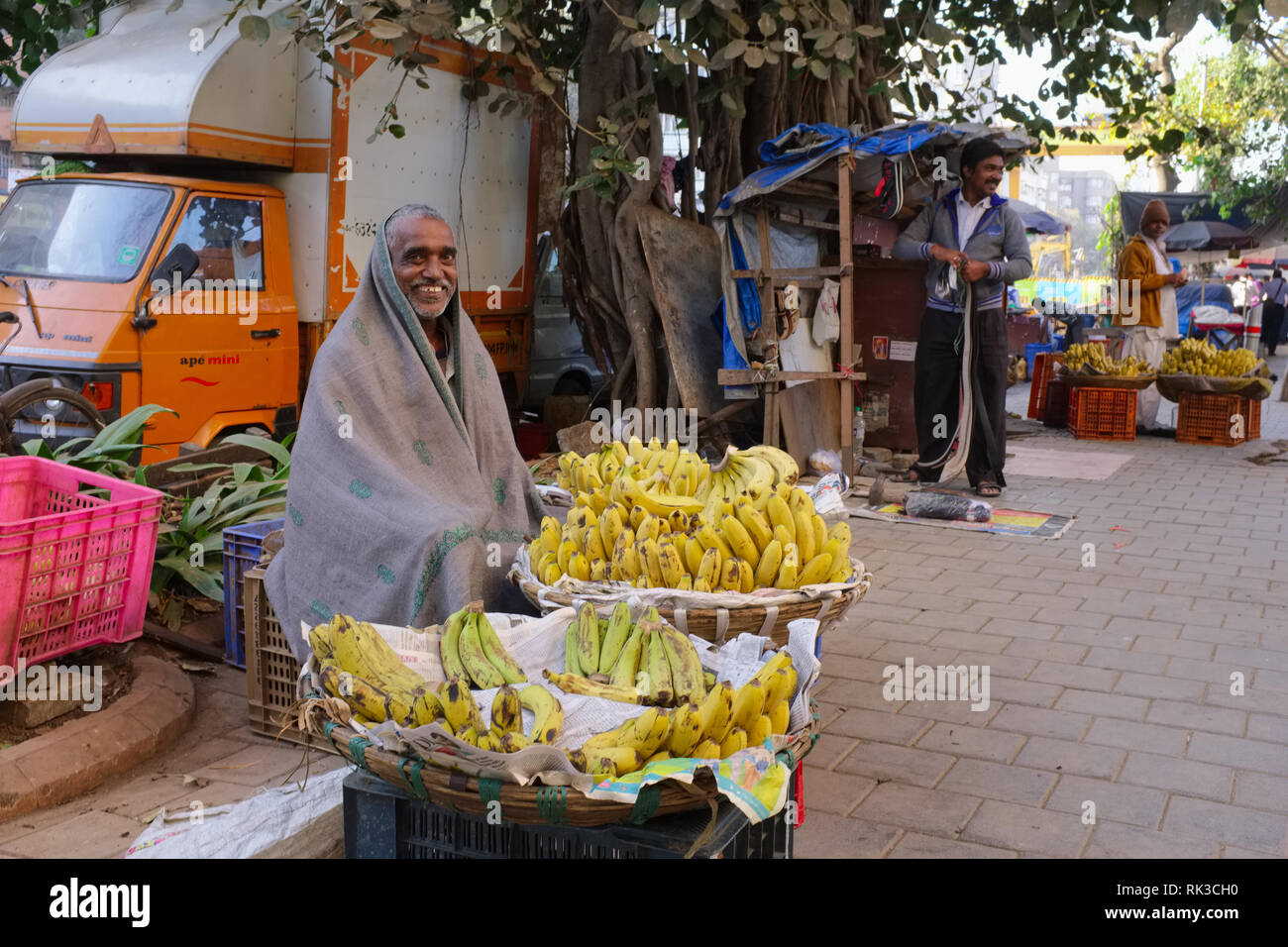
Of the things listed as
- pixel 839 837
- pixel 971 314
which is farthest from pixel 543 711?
pixel 971 314

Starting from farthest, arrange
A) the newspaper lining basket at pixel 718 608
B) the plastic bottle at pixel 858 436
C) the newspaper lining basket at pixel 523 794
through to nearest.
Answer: the plastic bottle at pixel 858 436 → the newspaper lining basket at pixel 718 608 → the newspaper lining basket at pixel 523 794

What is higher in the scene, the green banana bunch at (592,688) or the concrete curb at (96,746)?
the green banana bunch at (592,688)

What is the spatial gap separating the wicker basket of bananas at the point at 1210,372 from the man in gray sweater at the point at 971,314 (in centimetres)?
A: 396

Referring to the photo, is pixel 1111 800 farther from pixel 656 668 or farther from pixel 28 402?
pixel 28 402

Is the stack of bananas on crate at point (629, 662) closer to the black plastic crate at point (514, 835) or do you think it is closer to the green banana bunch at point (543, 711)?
the green banana bunch at point (543, 711)

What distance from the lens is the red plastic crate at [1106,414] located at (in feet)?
38.7

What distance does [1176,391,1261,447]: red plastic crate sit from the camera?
1146 centimetres

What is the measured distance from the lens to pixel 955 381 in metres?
8.55

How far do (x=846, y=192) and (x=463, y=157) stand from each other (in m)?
2.94

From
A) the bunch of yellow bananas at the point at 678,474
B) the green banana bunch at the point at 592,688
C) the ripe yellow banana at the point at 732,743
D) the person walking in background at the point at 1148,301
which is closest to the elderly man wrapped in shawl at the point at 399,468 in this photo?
the bunch of yellow bananas at the point at 678,474

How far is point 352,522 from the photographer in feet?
11.5

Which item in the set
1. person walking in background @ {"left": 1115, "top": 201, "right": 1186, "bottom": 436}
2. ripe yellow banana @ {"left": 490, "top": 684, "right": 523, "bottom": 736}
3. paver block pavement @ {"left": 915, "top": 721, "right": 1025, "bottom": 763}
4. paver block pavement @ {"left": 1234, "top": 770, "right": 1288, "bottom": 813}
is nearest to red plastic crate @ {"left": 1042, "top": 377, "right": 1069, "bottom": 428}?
person walking in background @ {"left": 1115, "top": 201, "right": 1186, "bottom": 436}
